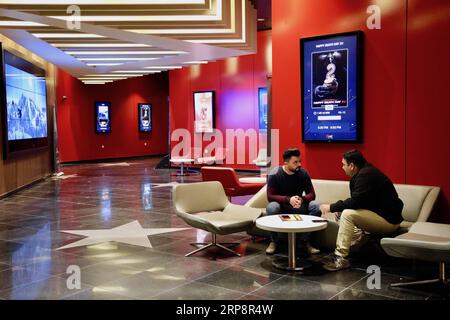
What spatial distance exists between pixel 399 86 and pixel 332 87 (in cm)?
82

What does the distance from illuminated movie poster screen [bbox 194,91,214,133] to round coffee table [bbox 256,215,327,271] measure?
1086 cm

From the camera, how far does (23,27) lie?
8.83 m

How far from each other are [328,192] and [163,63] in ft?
29.7

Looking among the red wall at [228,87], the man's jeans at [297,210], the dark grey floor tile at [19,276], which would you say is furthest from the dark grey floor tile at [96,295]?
the red wall at [228,87]

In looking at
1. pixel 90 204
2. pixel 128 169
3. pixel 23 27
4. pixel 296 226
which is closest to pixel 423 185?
pixel 296 226

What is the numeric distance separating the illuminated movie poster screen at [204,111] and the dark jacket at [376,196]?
1115 centimetres

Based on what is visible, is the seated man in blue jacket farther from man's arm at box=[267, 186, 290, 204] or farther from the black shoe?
the black shoe

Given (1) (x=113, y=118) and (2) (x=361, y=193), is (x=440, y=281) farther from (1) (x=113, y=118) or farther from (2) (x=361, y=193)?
(1) (x=113, y=118)

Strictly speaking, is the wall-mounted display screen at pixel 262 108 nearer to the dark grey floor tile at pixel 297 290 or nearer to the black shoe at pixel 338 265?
the black shoe at pixel 338 265

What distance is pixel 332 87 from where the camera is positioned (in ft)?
20.1

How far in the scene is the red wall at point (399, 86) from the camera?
214 inches

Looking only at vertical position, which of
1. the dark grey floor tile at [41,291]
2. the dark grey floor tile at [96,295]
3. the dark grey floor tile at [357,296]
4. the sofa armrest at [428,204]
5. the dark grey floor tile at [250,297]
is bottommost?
the dark grey floor tile at [357,296]

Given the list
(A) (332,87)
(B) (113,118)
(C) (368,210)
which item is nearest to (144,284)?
(C) (368,210)

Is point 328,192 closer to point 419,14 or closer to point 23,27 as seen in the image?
point 419,14
